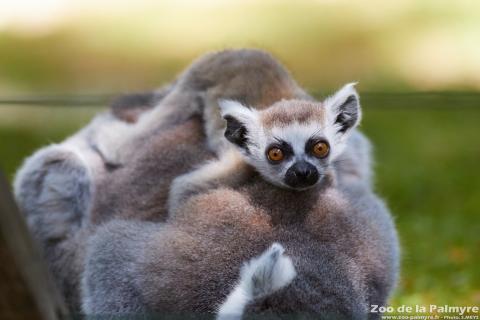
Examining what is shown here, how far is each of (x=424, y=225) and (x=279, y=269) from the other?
347 cm

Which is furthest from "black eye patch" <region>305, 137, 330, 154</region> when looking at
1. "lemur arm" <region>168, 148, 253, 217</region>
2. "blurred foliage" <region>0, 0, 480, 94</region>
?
"blurred foliage" <region>0, 0, 480, 94</region>

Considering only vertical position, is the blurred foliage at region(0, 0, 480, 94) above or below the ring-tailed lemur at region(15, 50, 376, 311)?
above

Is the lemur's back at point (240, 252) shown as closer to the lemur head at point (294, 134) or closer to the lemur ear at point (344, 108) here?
the lemur head at point (294, 134)

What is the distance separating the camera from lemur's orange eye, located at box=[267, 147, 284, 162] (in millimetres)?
4047

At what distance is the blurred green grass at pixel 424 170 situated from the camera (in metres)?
5.31

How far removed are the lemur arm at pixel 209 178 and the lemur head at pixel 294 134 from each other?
0.07m

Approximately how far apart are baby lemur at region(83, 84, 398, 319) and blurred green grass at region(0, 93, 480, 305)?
1.49ft

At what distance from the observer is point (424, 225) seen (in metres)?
6.53

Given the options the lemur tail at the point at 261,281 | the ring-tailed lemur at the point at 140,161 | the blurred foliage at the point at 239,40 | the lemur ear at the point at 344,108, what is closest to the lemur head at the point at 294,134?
the lemur ear at the point at 344,108

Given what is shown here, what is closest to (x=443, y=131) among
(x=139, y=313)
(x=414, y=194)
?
(x=414, y=194)

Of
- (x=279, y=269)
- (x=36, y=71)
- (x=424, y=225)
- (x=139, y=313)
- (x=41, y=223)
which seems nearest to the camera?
(x=279, y=269)

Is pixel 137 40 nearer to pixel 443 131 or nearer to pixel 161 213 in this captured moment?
pixel 443 131

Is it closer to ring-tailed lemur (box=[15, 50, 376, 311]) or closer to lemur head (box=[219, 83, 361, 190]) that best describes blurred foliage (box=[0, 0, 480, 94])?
ring-tailed lemur (box=[15, 50, 376, 311])

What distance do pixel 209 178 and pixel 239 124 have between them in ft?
1.00
